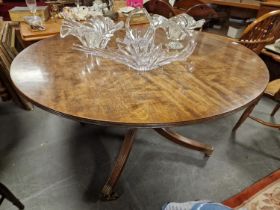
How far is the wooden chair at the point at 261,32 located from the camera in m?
1.49

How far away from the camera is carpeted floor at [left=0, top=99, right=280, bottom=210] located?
1268 millimetres

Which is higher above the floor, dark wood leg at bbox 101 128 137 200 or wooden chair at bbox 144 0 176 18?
wooden chair at bbox 144 0 176 18

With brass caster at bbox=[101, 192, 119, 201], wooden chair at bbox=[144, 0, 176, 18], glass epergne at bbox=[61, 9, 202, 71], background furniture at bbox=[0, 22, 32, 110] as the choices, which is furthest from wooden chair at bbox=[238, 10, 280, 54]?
background furniture at bbox=[0, 22, 32, 110]

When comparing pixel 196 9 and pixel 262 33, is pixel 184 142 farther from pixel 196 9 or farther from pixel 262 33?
pixel 196 9

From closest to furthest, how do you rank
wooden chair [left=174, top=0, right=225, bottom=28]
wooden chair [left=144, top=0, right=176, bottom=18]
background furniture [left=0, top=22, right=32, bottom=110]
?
background furniture [left=0, top=22, right=32, bottom=110] → wooden chair [left=144, top=0, right=176, bottom=18] → wooden chair [left=174, top=0, right=225, bottom=28]

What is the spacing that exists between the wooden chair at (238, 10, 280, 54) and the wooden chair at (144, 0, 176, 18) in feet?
2.76

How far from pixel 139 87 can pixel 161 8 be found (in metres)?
1.68

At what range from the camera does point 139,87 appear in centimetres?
85

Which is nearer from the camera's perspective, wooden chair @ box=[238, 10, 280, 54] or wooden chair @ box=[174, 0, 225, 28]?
wooden chair @ box=[238, 10, 280, 54]

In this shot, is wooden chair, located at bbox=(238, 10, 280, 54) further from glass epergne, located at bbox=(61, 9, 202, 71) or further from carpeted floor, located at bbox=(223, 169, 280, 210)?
carpeted floor, located at bbox=(223, 169, 280, 210)

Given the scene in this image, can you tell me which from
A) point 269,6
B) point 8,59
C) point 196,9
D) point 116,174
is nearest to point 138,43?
point 116,174

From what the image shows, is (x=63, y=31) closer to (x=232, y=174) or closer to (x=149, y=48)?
(x=149, y=48)

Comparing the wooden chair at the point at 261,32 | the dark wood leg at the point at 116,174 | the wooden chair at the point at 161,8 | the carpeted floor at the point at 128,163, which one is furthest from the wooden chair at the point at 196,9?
the dark wood leg at the point at 116,174

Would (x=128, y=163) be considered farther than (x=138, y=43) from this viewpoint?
Yes
